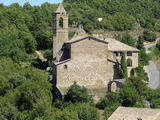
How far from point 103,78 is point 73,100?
20.3 feet

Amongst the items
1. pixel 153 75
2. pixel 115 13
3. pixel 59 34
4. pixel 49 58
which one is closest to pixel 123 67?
pixel 59 34

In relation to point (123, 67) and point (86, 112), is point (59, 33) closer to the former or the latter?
point (123, 67)

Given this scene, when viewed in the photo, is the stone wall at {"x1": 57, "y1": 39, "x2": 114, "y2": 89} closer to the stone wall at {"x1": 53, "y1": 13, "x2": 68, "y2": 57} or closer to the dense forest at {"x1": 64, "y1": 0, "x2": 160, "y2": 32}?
the stone wall at {"x1": 53, "y1": 13, "x2": 68, "y2": 57}

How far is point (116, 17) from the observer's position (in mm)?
90375

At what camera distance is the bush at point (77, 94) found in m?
42.0

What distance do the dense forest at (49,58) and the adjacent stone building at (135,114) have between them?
6.74 feet

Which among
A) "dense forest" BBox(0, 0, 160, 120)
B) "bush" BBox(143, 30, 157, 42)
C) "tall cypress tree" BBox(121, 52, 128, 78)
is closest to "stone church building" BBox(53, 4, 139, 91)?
"tall cypress tree" BBox(121, 52, 128, 78)

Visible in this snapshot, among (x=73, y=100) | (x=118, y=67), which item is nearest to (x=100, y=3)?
(x=118, y=67)


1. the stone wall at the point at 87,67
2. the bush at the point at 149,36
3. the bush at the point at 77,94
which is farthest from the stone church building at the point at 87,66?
the bush at the point at 149,36

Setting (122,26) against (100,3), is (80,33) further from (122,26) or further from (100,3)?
(100,3)

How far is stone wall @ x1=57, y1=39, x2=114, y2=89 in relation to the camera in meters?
45.9

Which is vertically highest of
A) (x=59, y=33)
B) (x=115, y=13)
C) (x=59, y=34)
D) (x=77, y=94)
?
(x=115, y=13)

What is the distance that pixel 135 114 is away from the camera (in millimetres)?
35469

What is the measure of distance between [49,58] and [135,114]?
2842cm
